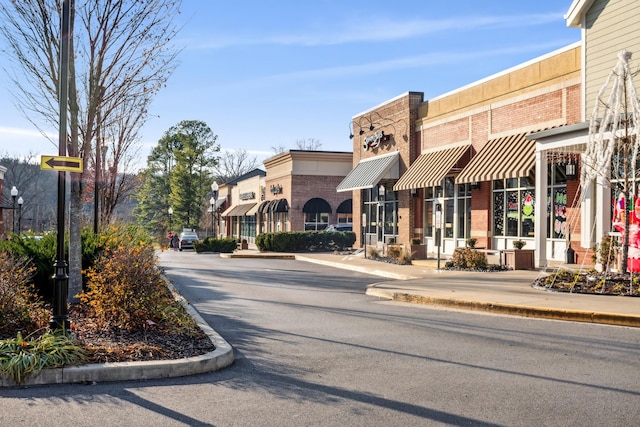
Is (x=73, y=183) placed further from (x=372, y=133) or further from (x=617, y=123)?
(x=372, y=133)

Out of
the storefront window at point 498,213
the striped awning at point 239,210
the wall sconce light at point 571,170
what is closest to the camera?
the wall sconce light at point 571,170

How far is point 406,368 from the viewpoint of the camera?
24.9ft

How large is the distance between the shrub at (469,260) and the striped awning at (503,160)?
286 cm

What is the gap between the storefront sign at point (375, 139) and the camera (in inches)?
1335

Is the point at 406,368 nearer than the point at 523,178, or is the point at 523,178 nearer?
the point at 406,368

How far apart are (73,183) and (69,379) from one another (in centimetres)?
597

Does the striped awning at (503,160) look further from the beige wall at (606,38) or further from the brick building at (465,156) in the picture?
the beige wall at (606,38)

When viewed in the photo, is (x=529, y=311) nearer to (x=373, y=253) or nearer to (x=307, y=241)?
(x=373, y=253)

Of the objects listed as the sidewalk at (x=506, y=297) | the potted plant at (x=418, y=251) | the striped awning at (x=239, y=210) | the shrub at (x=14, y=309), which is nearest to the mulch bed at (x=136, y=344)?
the shrub at (x=14, y=309)

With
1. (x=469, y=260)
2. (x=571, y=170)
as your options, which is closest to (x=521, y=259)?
(x=469, y=260)

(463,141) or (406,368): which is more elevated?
(463,141)

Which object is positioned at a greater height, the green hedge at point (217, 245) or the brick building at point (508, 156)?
the brick building at point (508, 156)

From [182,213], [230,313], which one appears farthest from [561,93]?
[182,213]

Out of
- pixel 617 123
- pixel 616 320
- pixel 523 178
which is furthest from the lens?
pixel 523 178
